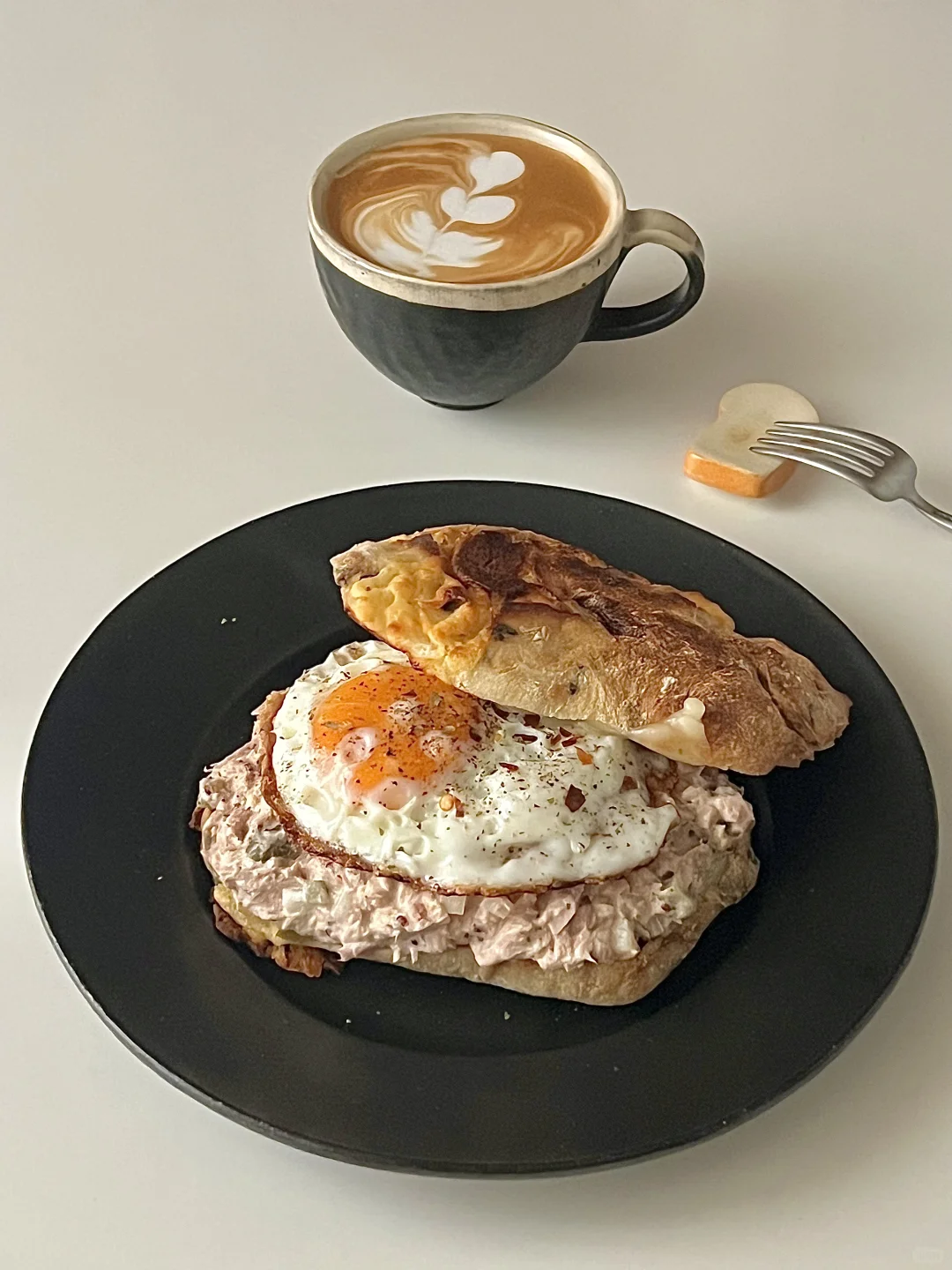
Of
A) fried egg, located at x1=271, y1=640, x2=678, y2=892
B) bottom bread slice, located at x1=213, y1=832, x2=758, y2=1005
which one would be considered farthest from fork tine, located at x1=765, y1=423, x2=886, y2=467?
bottom bread slice, located at x1=213, y1=832, x2=758, y2=1005

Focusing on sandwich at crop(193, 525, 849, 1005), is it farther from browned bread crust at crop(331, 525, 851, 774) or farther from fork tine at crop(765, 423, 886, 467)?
fork tine at crop(765, 423, 886, 467)

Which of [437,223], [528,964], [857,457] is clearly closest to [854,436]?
[857,457]

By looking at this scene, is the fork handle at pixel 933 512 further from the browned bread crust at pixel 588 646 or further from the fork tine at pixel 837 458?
the browned bread crust at pixel 588 646

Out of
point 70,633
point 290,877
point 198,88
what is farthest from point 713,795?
point 198,88

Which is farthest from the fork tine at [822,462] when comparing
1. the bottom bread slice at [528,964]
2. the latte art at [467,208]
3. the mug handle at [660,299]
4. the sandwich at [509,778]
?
the bottom bread slice at [528,964]

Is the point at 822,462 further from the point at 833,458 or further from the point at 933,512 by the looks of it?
the point at 933,512

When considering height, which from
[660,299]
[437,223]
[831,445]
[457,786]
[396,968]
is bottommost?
[396,968]
